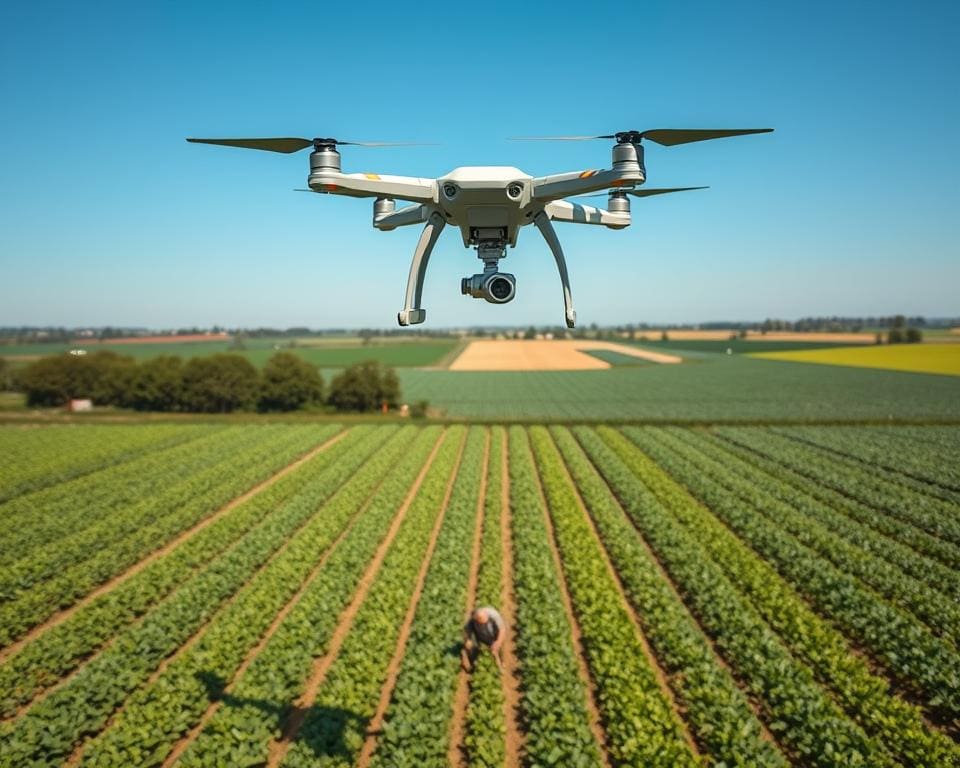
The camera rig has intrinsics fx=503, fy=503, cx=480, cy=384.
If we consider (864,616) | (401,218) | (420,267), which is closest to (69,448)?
(401,218)

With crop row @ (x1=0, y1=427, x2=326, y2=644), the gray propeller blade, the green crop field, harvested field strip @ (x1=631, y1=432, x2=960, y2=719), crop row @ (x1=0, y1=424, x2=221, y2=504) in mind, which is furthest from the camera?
crop row @ (x1=0, y1=424, x2=221, y2=504)

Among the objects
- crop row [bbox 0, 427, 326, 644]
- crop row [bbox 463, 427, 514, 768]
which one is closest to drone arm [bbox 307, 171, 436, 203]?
crop row [bbox 463, 427, 514, 768]

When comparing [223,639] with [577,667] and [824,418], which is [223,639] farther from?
[824,418]

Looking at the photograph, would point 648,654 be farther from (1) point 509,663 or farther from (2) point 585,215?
(2) point 585,215

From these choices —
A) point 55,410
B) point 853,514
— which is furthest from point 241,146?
point 55,410

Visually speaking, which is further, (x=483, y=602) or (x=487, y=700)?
(x=483, y=602)

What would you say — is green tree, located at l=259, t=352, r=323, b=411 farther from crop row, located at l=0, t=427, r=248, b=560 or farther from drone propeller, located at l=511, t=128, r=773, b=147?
drone propeller, located at l=511, t=128, r=773, b=147
